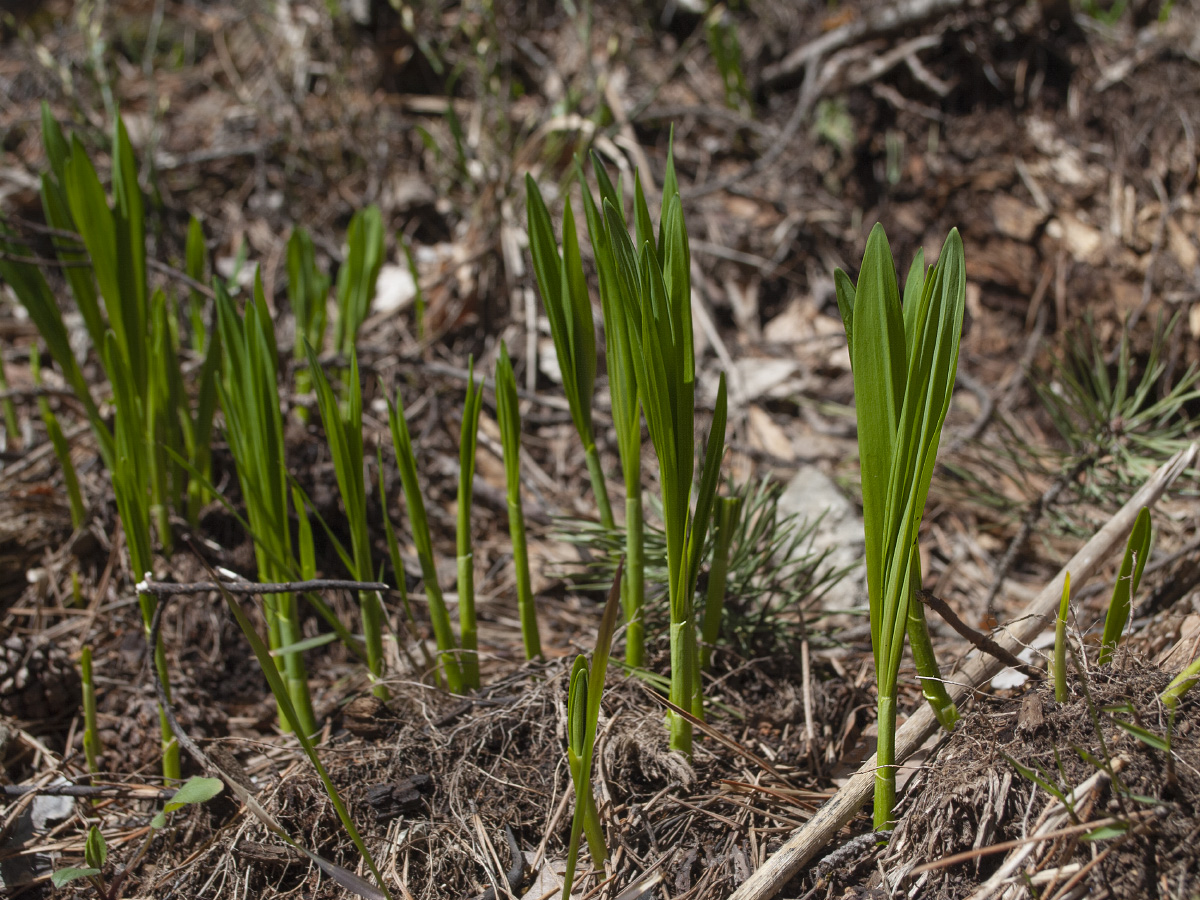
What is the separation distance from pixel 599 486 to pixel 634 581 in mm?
196

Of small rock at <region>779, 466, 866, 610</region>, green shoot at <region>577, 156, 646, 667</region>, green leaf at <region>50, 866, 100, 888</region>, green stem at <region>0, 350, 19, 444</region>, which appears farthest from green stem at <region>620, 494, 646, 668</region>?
green stem at <region>0, 350, 19, 444</region>

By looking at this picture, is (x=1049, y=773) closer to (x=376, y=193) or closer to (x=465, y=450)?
(x=465, y=450)

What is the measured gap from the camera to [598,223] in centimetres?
93

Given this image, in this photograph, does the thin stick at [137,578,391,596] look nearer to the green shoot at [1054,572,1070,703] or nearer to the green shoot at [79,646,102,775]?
the green shoot at [79,646,102,775]

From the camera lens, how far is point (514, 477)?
3.63 feet

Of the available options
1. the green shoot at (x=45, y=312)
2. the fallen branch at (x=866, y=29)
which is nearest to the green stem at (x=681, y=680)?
the green shoot at (x=45, y=312)

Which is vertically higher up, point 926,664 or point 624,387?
point 624,387

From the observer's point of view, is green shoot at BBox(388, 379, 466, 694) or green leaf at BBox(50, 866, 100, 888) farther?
green shoot at BBox(388, 379, 466, 694)

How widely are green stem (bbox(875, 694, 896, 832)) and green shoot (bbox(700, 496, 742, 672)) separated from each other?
0.87ft

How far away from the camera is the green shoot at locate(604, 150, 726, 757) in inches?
31.8

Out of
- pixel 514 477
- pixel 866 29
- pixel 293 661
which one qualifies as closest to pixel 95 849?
pixel 293 661

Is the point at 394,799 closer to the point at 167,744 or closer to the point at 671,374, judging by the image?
the point at 167,744

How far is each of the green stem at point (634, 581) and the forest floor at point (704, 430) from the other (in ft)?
0.20

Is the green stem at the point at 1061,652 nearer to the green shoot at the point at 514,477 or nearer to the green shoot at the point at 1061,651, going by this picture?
the green shoot at the point at 1061,651
